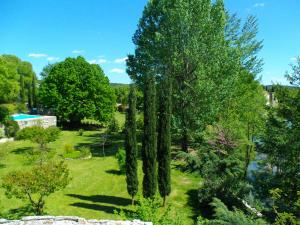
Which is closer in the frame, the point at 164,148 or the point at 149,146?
the point at 149,146

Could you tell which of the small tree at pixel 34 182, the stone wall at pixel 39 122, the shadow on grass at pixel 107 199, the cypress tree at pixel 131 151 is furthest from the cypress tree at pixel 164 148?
the stone wall at pixel 39 122

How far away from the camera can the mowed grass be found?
18.4m

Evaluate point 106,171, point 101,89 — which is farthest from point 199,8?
point 101,89

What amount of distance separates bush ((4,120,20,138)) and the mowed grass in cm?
590

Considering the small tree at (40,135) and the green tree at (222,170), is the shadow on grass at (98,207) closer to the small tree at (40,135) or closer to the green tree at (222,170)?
the green tree at (222,170)

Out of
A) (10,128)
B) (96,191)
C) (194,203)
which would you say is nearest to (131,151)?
(96,191)

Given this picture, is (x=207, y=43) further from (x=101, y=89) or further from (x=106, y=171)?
(x=101, y=89)

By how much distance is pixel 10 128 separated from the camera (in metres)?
38.5

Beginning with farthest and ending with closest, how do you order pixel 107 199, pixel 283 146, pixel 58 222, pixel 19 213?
pixel 107 199
pixel 19 213
pixel 283 146
pixel 58 222

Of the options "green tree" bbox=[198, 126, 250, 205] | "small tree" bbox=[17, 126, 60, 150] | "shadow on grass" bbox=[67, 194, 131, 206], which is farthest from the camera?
"small tree" bbox=[17, 126, 60, 150]

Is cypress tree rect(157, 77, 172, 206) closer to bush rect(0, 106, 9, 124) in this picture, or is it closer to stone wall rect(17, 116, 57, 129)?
bush rect(0, 106, 9, 124)

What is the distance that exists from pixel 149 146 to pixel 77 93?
2841cm

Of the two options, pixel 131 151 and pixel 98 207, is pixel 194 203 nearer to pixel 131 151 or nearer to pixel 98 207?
pixel 131 151

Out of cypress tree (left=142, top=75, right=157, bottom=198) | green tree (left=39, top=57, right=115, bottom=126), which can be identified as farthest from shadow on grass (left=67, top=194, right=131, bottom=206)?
green tree (left=39, top=57, right=115, bottom=126)
